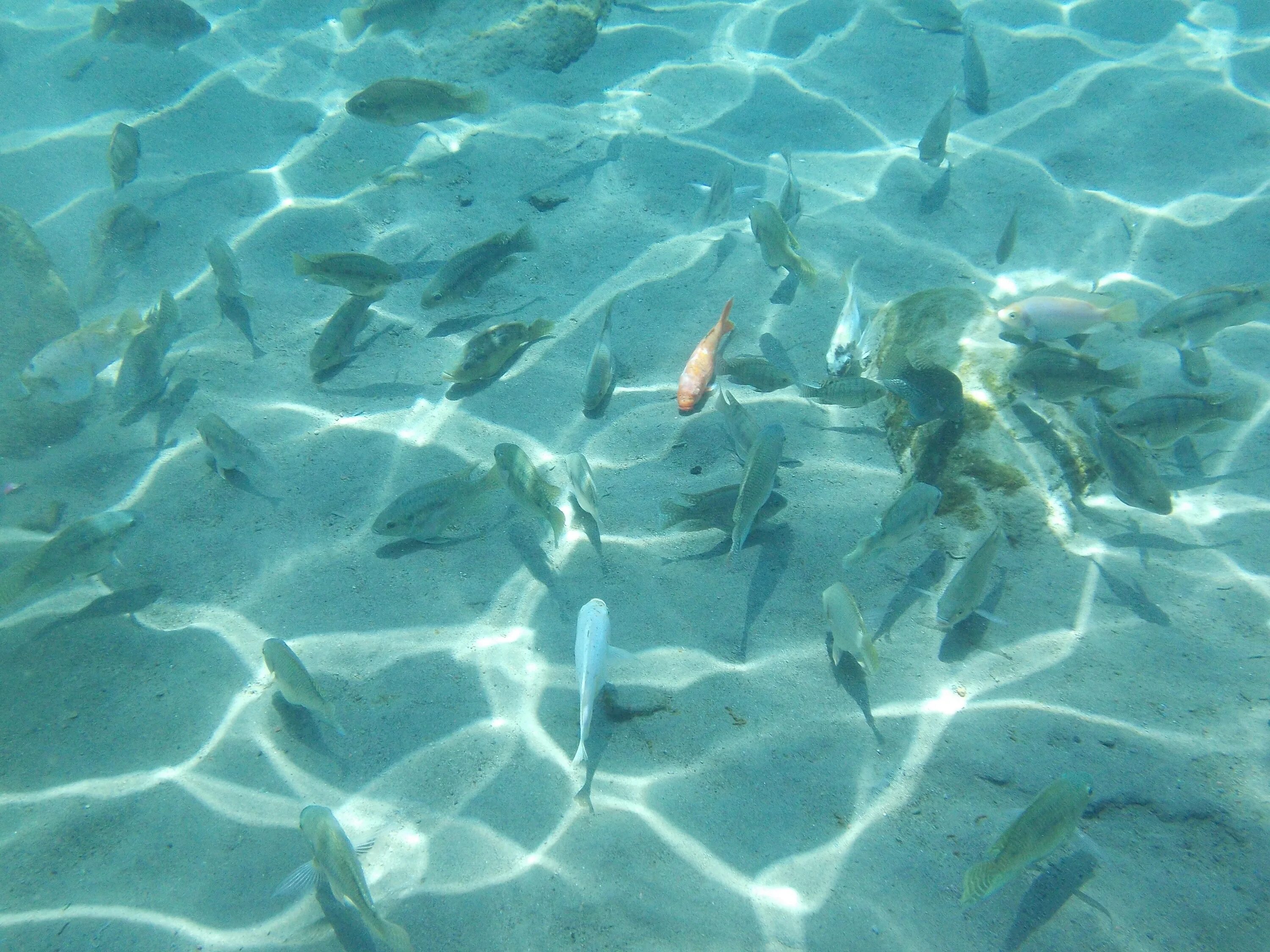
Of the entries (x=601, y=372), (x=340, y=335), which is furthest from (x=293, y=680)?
(x=340, y=335)

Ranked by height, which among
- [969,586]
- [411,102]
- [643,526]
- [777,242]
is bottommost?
[643,526]

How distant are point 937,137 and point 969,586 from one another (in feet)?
15.6

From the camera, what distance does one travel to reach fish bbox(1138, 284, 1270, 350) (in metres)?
3.71

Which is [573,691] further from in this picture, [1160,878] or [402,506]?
[1160,878]

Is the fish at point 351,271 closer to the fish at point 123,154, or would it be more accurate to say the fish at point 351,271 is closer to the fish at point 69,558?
the fish at point 69,558

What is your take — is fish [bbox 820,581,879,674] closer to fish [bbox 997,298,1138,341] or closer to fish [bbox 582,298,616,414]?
fish [bbox 582,298,616,414]

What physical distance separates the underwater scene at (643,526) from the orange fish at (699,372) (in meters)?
0.04

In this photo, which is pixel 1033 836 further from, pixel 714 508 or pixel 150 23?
pixel 150 23

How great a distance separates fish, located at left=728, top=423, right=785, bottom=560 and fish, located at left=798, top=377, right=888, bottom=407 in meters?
0.73

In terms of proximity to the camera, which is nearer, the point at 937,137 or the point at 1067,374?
the point at 1067,374

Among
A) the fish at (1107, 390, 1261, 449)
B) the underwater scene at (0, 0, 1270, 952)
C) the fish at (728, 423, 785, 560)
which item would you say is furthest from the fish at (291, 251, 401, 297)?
the fish at (1107, 390, 1261, 449)

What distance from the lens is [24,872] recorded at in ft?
8.51

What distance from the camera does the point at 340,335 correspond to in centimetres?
458

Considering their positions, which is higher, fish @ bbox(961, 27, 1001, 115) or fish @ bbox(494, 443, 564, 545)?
fish @ bbox(961, 27, 1001, 115)
